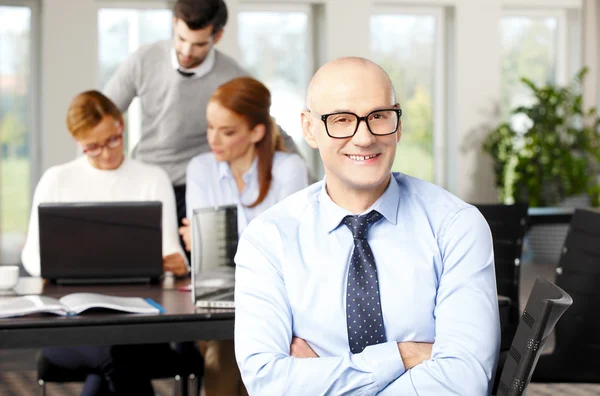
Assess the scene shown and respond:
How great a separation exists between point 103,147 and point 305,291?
6.40 feet

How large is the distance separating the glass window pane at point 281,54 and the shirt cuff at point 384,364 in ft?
26.8

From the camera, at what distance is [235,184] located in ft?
11.7

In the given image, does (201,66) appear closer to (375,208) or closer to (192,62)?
(192,62)

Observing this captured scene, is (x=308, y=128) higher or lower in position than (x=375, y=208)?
higher

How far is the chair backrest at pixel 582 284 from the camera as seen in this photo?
282 cm

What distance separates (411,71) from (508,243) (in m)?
6.95

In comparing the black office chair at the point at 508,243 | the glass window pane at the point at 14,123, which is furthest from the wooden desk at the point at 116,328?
the glass window pane at the point at 14,123

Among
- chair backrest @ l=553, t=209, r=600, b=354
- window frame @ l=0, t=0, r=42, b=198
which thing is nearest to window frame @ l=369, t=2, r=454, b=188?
window frame @ l=0, t=0, r=42, b=198

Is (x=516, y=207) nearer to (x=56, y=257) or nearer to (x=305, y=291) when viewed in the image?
(x=56, y=257)

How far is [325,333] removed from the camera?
1.72 metres

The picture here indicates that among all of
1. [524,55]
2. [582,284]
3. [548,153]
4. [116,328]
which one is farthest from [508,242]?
[524,55]

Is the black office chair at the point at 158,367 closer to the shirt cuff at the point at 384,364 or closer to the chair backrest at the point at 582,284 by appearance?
the chair backrest at the point at 582,284

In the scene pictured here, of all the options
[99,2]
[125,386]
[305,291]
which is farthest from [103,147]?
[99,2]

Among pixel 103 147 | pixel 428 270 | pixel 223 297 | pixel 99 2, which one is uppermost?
pixel 99 2
